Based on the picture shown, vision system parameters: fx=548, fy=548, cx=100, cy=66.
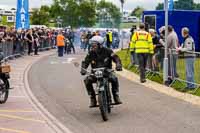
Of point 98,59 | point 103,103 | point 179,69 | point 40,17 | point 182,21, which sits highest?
point 40,17

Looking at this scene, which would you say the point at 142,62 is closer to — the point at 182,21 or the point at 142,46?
the point at 142,46

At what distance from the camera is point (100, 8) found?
77.9 m

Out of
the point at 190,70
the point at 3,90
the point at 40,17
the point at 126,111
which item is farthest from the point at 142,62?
the point at 40,17

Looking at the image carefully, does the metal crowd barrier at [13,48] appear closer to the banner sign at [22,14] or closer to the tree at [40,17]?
the banner sign at [22,14]

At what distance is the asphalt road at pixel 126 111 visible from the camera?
10.3 meters

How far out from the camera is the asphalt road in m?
10.3

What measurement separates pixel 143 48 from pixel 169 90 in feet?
7.81

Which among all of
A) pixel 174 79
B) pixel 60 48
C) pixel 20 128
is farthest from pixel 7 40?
pixel 20 128

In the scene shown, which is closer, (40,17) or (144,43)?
(144,43)

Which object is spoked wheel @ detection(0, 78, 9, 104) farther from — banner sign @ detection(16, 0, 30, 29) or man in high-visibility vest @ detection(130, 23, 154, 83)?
banner sign @ detection(16, 0, 30, 29)

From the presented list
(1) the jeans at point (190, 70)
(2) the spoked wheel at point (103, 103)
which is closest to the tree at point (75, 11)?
(1) the jeans at point (190, 70)

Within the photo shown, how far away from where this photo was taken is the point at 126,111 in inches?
486

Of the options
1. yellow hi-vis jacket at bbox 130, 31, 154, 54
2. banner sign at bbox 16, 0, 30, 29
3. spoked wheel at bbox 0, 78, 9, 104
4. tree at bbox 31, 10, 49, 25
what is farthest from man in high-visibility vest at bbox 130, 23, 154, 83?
tree at bbox 31, 10, 49, 25

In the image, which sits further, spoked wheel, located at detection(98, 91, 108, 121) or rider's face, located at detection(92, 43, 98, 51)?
rider's face, located at detection(92, 43, 98, 51)
